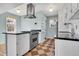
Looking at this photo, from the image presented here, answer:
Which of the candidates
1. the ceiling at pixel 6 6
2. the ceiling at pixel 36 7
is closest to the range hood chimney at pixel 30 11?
the ceiling at pixel 36 7

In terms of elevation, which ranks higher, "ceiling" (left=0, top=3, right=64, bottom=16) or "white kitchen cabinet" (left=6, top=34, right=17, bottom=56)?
"ceiling" (left=0, top=3, right=64, bottom=16)

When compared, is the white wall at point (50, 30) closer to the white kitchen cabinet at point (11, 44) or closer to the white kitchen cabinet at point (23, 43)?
the white kitchen cabinet at point (23, 43)

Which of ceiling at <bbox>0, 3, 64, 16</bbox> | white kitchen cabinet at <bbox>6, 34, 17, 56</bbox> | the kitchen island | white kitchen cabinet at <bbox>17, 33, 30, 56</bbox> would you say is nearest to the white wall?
ceiling at <bbox>0, 3, 64, 16</bbox>

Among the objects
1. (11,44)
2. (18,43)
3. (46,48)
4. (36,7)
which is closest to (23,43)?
(18,43)

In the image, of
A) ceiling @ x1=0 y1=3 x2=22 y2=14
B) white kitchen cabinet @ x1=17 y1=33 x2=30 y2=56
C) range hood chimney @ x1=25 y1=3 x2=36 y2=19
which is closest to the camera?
ceiling @ x1=0 y1=3 x2=22 y2=14

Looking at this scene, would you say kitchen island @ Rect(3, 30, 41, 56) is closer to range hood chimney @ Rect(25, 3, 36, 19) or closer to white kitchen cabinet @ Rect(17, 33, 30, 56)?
white kitchen cabinet @ Rect(17, 33, 30, 56)

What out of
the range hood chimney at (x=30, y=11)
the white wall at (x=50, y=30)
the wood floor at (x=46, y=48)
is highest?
the range hood chimney at (x=30, y=11)

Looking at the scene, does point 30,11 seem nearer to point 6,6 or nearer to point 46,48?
point 6,6

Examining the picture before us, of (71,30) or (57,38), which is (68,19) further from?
(57,38)

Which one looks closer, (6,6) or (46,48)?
(6,6)

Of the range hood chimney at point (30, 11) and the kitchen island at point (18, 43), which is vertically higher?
the range hood chimney at point (30, 11)

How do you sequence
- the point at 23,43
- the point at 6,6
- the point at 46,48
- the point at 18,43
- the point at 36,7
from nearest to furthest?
the point at 6,6, the point at 36,7, the point at 46,48, the point at 18,43, the point at 23,43

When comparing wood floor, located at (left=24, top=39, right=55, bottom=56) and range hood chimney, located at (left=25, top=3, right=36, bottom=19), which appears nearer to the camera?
range hood chimney, located at (left=25, top=3, right=36, bottom=19)

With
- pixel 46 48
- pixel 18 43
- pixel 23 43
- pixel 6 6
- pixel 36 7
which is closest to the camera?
pixel 6 6
